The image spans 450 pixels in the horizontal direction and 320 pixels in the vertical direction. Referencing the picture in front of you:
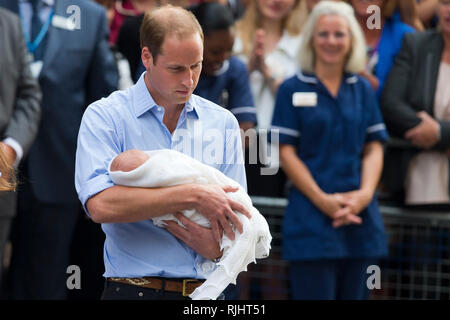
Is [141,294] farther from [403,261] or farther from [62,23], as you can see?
[403,261]

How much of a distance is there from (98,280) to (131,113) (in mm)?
1019

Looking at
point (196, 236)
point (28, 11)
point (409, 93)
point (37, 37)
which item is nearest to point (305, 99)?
point (409, 93)

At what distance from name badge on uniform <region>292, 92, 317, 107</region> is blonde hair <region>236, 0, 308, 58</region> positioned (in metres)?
0.65

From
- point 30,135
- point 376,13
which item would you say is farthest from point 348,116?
point 30,135

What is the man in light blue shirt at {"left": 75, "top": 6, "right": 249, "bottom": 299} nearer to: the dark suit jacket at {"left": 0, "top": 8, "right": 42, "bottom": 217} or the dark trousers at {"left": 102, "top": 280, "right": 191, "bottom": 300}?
the dark trousers at {"left": 102, "top": 280, "right": 191, "bottom": 300}

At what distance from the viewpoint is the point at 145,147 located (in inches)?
116

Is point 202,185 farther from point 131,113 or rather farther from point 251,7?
point 251,7

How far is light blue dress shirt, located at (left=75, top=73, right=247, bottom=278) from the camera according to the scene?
288 cm

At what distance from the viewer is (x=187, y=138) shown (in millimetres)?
2961

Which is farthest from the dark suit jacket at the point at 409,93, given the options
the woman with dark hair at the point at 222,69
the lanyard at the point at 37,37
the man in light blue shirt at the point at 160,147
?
the man in light blue shirt at the point at 160,147

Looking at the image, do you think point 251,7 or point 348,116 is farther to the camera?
point 251,7

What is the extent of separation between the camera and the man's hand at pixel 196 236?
287 cm

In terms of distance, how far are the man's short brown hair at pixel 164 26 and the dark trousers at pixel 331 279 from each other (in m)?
2.67

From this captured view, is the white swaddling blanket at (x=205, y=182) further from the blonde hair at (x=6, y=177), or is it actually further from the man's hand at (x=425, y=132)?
the man's hand at (x=425, y=132)
